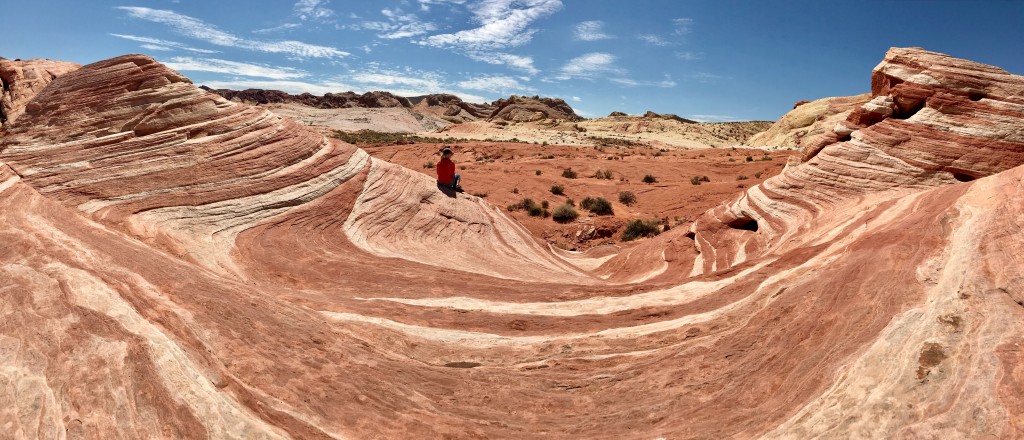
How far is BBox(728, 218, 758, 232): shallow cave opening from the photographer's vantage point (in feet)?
39.4

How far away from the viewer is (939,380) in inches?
144

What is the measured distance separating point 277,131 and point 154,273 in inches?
245

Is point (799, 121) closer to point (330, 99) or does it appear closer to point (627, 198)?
point (627, 198)

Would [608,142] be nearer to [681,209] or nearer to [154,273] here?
[681,209]

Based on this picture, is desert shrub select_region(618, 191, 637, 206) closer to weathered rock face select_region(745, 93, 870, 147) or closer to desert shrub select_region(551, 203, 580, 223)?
desert shrub select_region(551, 203, 580, 223)

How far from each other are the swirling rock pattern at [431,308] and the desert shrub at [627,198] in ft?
48.5

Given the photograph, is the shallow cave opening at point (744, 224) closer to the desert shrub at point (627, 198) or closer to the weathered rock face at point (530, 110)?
the desert shrub at point (627, 198)

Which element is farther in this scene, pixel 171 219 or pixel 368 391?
pixel 171 219

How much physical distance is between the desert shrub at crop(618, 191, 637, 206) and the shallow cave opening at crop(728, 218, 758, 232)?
12602mm

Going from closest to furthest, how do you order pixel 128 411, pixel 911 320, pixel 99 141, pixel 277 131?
pixel 128 411 → pixel 911 320 → pixel 99 141 → pixel 277 131

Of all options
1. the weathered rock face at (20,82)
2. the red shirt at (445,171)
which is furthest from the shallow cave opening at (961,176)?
the weathered rock face at (20,82)

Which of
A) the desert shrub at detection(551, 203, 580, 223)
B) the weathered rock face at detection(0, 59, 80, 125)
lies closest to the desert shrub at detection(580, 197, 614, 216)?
the desert shrub at detection(551, 203, 580, 223)

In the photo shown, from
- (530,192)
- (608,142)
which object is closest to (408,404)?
(530,192)

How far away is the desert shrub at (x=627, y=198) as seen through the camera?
82.1 feet
